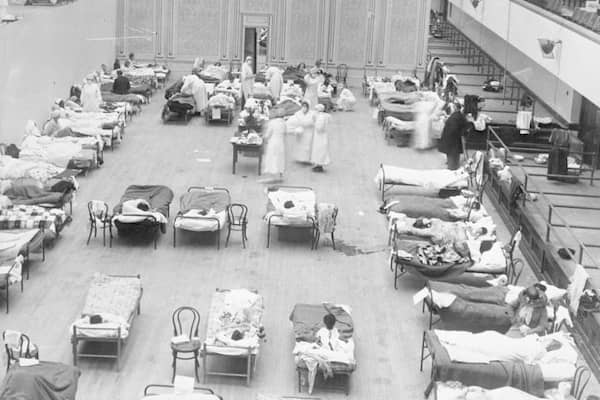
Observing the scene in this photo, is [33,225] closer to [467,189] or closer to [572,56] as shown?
[467,189]

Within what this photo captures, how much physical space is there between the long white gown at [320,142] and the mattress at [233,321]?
807 centimetres

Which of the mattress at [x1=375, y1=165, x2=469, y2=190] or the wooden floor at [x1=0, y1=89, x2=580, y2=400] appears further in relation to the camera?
the mattress at [x1=375, y1=165, x2=469, y2=190]

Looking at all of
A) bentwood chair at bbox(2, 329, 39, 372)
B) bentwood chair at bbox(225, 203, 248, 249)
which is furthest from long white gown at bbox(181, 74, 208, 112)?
bentwood chair at bbox(2, 329, 39, 372)

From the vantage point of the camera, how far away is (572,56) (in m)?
23.3

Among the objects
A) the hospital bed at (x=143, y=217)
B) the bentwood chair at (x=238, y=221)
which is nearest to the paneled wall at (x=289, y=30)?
the bentwood chair at (x=238, y=221)

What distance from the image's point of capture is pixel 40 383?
12508 millimetres

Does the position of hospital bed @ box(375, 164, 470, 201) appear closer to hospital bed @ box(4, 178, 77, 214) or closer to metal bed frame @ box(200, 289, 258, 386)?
hospital bed @ box(4, 178, 77, 214)

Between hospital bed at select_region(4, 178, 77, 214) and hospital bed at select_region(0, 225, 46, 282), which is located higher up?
hospital bed at select_region(4, 178, 77, 214)

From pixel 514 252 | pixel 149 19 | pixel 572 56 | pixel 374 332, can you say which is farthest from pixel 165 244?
pixel 149 19

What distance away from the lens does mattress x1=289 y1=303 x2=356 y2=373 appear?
13.9m

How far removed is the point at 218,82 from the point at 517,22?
8284 millimetres

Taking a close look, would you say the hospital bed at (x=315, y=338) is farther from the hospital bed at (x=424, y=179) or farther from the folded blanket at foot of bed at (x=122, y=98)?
the folded blanket at foot of bed at (x=122, y=98)

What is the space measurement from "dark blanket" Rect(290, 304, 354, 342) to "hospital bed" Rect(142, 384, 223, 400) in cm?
154

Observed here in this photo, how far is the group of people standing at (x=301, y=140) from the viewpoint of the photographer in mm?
22531
